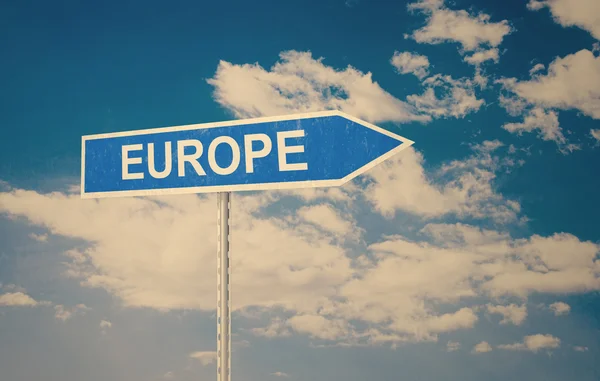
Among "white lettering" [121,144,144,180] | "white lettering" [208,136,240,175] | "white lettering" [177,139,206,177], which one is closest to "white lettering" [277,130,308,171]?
"white lettering" [208,136,240,175]

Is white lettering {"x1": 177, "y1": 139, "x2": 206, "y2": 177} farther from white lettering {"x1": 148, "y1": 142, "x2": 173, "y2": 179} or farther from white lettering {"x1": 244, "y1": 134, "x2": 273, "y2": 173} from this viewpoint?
white lettering {"x1": 244, "y1": 134, "x2": 273, "y2": 173}

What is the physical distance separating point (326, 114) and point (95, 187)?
5.79 ft

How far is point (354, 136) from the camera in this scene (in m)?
3.96

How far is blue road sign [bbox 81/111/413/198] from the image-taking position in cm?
394

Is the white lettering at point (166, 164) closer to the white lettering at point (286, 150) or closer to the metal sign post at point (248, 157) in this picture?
the metal sign post at point (248, 157)

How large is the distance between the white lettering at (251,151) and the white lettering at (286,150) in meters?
0.07

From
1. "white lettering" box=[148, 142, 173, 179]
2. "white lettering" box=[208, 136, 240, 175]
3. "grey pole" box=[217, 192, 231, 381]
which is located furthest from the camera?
"white lettering" box=[148, 142, 173, 179]

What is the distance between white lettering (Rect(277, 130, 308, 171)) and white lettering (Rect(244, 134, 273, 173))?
0.07 meters

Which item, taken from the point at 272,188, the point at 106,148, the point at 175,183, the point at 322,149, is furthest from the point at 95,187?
the point at 322,149

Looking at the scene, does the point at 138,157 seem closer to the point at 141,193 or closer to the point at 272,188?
the point at 141,193

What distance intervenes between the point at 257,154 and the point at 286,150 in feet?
0.65

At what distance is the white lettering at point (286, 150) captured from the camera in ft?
12.9

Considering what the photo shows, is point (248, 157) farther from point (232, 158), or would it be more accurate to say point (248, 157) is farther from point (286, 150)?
point (286, 150)

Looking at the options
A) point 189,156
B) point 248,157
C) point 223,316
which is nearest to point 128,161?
point 189,156
